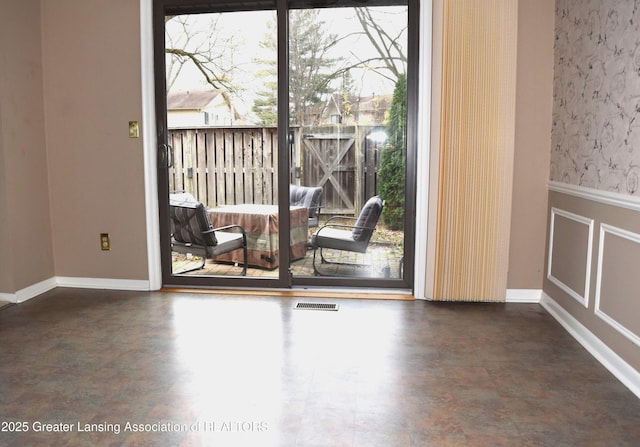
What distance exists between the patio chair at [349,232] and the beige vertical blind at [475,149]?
51 centimetres

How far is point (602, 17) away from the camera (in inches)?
112

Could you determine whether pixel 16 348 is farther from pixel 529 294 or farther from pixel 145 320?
pixel 529 294

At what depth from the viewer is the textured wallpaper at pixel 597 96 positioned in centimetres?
253

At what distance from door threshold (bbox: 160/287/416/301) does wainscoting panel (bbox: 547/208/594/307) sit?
1005 mm

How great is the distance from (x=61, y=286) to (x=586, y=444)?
3824mm

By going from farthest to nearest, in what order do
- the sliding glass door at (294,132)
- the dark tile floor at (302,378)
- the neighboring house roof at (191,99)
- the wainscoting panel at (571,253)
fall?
the neighboring house roof at (191,99) < the sliding glass door at (294,132) < the wainscoting panel at (571,253) < the dark tile floor at (302,378)

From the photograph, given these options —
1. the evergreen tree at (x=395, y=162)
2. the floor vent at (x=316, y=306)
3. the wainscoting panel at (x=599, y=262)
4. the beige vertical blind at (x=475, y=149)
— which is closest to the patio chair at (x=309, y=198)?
the evergreen tree at (x=395, y=162)

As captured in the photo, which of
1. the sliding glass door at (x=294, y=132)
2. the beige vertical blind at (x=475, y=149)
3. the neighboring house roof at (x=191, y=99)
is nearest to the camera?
the beige vertical blind at (x=475, y=149)

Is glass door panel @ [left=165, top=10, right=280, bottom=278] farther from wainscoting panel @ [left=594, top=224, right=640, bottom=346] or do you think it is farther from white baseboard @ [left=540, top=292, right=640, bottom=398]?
Result: wainscoting panel @ [left=594, top=224, right=640, bottom=346]

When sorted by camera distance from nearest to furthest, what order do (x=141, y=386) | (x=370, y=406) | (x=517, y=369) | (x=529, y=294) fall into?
1. (x=370, y=406)
2. (x=141, y=386)
3. (x=517, y=369)
4. (x=529, y=294)

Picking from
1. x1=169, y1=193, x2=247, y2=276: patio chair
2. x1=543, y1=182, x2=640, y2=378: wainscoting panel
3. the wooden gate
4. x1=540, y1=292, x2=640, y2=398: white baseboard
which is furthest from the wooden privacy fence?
x1=540, y1=292, x2=640, y2=398: white baseboard

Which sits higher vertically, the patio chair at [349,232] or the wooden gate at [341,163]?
the wooden gate at [341,163]

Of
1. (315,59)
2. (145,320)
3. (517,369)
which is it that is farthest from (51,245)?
(517,369)

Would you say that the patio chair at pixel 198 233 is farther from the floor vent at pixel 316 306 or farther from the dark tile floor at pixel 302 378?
the floor vent at pixel 316 306
